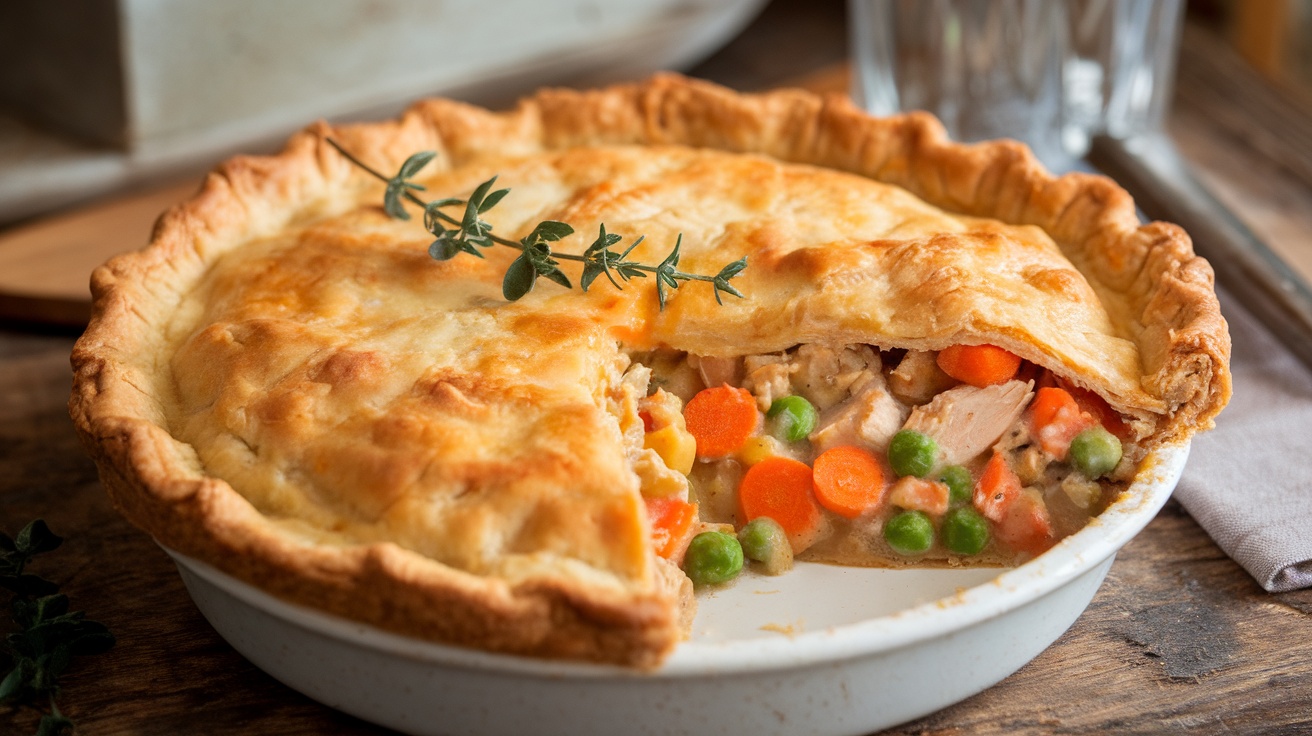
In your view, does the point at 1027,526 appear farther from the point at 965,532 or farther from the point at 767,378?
the point at 767,378

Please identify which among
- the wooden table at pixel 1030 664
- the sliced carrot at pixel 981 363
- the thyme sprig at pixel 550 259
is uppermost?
the thyme sprig at pixel 550 259

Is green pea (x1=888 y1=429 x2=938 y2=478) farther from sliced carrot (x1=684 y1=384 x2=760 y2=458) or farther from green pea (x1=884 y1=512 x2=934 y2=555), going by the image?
sliced carrot (x1=684 y1=384 x2=760 y2=458)

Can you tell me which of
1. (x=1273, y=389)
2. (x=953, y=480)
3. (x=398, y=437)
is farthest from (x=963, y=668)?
(x=1273, y=389)

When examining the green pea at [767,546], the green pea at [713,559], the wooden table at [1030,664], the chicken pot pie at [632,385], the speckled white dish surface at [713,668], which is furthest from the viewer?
the green pea at [767,546]

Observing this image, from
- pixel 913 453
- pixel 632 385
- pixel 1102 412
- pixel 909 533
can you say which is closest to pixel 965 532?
pixel 909 533

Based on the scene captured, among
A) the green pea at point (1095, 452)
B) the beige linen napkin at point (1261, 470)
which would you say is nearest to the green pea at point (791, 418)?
the green pea at point (1095, 452)

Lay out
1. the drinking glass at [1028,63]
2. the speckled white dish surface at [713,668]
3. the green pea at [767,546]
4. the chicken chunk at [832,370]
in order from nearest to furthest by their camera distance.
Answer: the speckled white dish surface at [713,668] → the green pea at [767,546] → the chicken chunk at [832,370] → the drinking glass at [1028,63]

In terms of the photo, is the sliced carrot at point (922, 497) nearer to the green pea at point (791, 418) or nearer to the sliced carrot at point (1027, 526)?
the sliced carrot at point (1027, 526)
